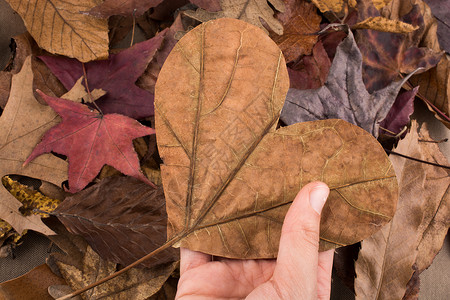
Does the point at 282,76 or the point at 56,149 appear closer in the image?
the point at 282,76

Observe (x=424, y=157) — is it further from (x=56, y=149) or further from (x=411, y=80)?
(x=56, y=149)

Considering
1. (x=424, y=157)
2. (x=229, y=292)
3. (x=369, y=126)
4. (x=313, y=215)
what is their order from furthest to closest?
1. (x=424, y=157)
2. (x=369, y=126)
3. (x=229, y=292)
4. (x=313, y=215)

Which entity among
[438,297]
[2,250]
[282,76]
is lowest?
[438,297]

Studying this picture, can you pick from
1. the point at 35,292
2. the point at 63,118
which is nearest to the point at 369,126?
the point at 63,118

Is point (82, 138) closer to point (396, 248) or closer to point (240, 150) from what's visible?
point (240, 150)

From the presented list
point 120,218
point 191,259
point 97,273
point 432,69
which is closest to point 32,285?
point 97,273

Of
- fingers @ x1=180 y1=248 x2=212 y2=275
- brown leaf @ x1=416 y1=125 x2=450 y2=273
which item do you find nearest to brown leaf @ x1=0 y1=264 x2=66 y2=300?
fingers @ x1=180 y1=248 x2=212 y2=275
